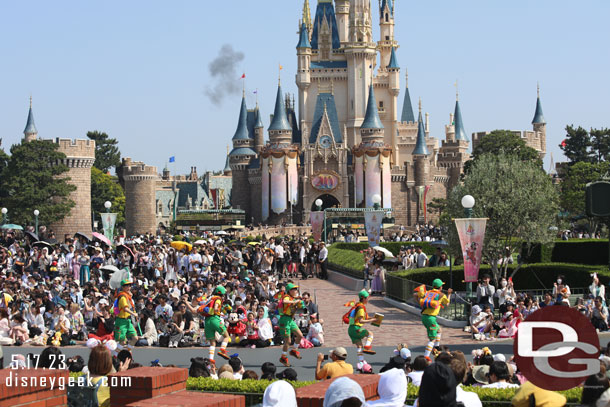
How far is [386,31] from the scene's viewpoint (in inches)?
3745

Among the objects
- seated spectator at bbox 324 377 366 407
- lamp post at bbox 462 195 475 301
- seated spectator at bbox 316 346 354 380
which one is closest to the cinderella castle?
lamp post at bbox 462 195 475 301

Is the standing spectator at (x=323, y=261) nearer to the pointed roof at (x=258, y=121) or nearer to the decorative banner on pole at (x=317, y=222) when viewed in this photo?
the decorative banner on pole at (x=317, y=222)

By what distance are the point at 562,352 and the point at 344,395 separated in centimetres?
178

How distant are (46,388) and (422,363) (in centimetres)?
411

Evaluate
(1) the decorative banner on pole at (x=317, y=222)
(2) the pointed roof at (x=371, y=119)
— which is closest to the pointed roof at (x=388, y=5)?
(2) the pointed roof at (x=371, y=119)

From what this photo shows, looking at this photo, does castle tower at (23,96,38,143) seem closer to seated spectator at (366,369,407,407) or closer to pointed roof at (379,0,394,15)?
pointed roof at (379,0,394,15)

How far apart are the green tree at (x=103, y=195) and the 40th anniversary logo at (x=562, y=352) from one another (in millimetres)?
76904

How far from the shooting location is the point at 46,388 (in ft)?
24.9

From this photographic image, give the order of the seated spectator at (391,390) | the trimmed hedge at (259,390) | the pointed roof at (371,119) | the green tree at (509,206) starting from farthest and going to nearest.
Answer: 1. the pointed roof at (371,119)
2. the green tree at (509,206)
3. the trimmed hedge at (259,390)
4. the seated spectator at (391,390)

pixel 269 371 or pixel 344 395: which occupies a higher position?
pixel 344 395

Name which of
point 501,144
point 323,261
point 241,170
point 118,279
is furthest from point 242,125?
point 118,279

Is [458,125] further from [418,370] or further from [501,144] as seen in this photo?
[418,370]

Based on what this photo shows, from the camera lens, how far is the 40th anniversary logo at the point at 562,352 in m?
7.00

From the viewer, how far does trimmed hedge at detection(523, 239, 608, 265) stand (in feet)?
101
